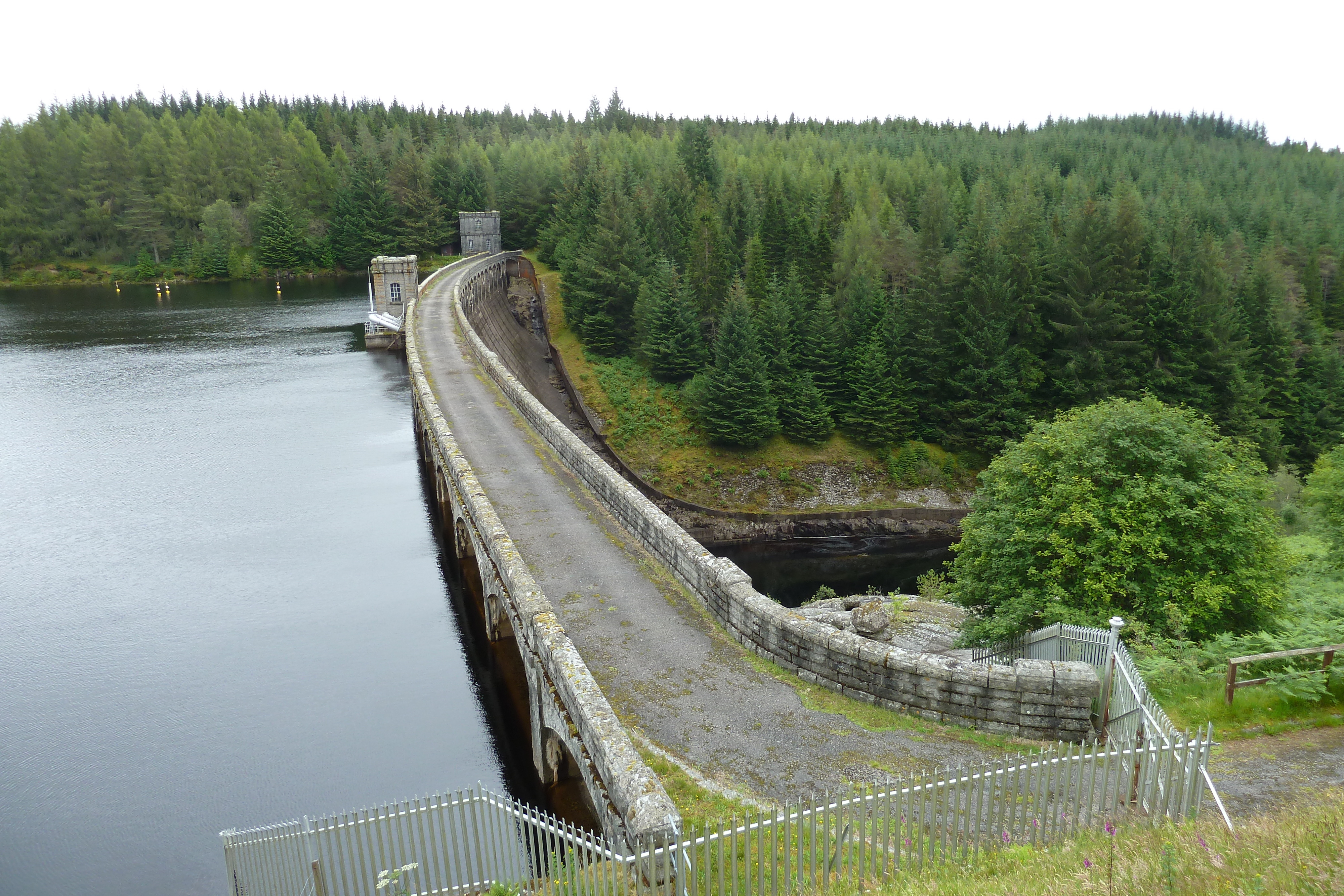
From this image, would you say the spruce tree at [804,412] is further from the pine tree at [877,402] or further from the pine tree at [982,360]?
the pine tree at [982,360]

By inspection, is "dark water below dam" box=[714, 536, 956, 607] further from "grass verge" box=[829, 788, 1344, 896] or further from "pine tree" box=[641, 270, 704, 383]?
"grass verge" box=[829, 788, 1344, 896]

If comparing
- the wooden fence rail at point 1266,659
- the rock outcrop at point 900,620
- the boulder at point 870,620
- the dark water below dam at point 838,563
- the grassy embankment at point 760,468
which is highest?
the wooden fence rail at point 1266,659

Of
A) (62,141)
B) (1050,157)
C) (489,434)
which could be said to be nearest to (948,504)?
(489,434)

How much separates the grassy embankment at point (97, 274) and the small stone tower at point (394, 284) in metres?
40.1

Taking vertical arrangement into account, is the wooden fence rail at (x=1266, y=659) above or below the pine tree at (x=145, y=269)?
below

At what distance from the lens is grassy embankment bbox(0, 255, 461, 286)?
364 feet

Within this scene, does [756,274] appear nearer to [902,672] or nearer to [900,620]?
[900,620]

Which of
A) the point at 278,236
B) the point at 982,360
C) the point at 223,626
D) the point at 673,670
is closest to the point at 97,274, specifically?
the point at 278,236

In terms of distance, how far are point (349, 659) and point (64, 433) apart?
33527mm

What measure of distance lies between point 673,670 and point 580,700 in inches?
96.5

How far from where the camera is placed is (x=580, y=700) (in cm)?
1399

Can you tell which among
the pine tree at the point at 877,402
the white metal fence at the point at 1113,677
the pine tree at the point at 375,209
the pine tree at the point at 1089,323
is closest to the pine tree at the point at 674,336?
the pine tree at the point at 877,402

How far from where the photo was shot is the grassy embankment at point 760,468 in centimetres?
5319

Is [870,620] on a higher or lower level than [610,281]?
lower
